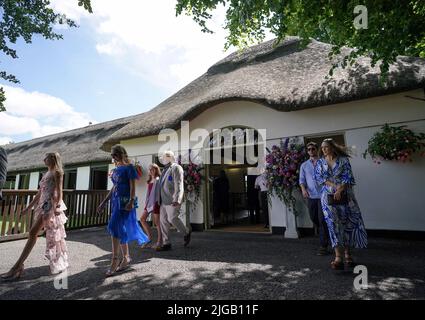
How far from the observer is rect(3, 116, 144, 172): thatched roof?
14.4 metres

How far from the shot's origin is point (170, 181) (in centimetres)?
520

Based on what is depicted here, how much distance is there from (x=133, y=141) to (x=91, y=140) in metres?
8.83

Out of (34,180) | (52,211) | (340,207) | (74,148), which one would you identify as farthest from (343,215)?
(34,180)

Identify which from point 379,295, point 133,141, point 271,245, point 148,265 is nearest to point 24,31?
point 133,141

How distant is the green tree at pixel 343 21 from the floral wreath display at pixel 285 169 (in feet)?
7.31

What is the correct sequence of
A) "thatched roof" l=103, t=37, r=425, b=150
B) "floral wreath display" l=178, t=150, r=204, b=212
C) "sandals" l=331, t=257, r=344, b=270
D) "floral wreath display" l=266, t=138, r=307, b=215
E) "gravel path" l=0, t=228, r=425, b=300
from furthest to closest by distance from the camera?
"floral wreath display" l=178, t=150, r=204, b=212, "floral wreath display" l=266, t=138, r=307, b=215, "thatched roof" l=103, t=37, r=425, b=150, "sandals" l=331, t=257, r=344, b=270, "gravel path" l=0, t=228, r=425, b=300

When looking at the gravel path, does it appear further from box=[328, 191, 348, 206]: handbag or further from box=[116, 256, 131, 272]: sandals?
box=[328, 191, 348, 206]: handbag

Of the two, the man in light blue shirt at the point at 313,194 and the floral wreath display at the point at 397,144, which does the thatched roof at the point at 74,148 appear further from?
the floral wreath display at the point at 397,144

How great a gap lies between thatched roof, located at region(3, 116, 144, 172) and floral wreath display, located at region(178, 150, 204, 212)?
269 inches

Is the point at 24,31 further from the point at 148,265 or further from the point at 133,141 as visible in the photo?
the point at 148,265

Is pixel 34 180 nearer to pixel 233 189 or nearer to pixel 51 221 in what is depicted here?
pixel 233 189

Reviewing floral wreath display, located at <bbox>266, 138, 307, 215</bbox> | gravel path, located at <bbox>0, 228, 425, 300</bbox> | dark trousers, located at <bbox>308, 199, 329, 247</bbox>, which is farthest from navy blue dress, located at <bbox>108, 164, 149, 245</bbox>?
floral wreath display, located at <bbox>266, 138, 307, 215</bbox>

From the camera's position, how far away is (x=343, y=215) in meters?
3.52

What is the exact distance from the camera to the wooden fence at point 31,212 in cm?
663
